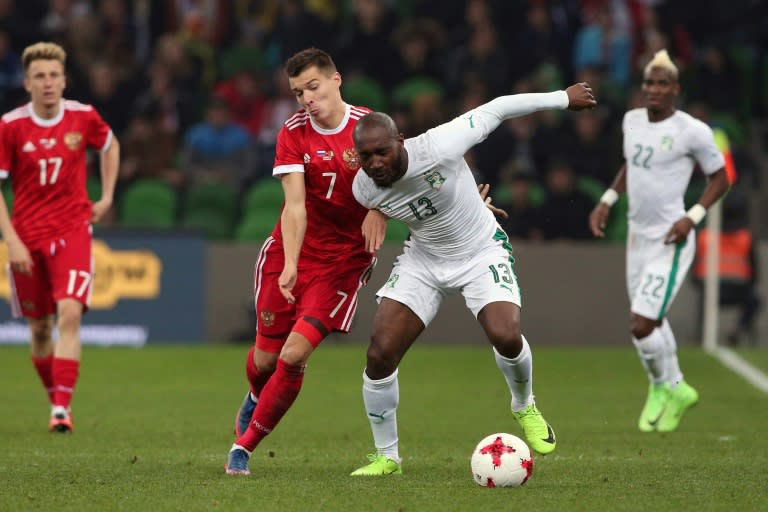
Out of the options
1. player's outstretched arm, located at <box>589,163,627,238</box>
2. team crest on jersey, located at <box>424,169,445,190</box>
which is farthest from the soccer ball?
player's outstretched arm, located at <box>589,163,627,238</box>

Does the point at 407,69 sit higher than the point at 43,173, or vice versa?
the point at 407,69

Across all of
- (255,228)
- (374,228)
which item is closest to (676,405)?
(374,228)

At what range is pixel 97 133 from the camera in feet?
34.8

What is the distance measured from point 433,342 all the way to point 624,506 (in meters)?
11.5

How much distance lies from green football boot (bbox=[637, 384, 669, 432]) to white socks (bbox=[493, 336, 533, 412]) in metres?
2.65

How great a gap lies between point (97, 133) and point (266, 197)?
8.05m

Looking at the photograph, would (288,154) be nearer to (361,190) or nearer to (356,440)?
(361,190)

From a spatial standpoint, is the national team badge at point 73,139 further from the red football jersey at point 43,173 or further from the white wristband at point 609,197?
the white wristband at point 609,197

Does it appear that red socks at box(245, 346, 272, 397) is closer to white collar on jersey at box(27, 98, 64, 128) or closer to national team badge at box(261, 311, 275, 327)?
national team badge at box(261, 311, 275, 327)

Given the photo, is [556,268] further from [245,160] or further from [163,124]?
[163,124]

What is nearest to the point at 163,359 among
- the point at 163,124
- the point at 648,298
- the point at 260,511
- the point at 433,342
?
the point at 433,342

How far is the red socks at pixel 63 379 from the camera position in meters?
10.1

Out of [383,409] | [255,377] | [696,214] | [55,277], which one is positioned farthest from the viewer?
[696,214]

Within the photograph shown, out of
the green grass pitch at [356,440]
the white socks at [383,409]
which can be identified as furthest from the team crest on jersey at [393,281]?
the green grass pitch at [356,440]
